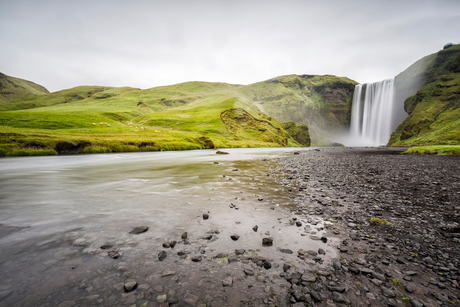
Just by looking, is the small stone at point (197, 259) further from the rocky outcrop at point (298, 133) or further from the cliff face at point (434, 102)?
the rocky outcrop at point (298, 133)

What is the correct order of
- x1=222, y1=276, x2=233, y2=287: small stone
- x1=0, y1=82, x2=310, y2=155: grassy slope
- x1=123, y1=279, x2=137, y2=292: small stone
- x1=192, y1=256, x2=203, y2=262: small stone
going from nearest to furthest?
x1=123, y1=279, x2=137, y2=292: small stone
x1=222, y1=276, x2=233, y2=287: small stone
x1=192, y1=256, x2=203, y2=262: small stone
x1=0, y1=82, x2=310, y2=155: grassy slope

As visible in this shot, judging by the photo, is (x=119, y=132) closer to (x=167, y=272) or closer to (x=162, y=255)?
(x=162, y=255)

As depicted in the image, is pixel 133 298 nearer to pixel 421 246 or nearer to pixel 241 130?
pixel 421 246

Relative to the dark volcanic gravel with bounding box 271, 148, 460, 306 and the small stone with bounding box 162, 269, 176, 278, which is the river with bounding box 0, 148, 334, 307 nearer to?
the small stone with bounding box 162, 269, 176, 278

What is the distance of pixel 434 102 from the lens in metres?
110

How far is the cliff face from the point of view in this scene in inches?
3563

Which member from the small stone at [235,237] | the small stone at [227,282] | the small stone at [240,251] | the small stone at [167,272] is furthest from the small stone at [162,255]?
the small stone at [235,237]

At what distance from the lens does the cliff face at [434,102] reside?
90.5 metres

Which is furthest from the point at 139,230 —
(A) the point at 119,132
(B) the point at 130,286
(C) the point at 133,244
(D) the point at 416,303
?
(A) the point at 119,132

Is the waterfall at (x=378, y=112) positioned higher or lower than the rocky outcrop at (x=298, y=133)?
higher

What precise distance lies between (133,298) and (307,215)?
661cm

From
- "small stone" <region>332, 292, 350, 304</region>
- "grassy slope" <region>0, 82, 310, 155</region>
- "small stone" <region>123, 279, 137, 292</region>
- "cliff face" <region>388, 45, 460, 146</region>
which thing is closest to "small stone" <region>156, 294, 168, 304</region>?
"small stone" <region>123, 279, 137, 292</region>

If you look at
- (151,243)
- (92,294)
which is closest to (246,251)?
(151,243)

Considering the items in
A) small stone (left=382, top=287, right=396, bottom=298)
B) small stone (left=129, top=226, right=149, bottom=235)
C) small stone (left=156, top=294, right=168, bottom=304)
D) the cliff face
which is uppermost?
the cliff face
